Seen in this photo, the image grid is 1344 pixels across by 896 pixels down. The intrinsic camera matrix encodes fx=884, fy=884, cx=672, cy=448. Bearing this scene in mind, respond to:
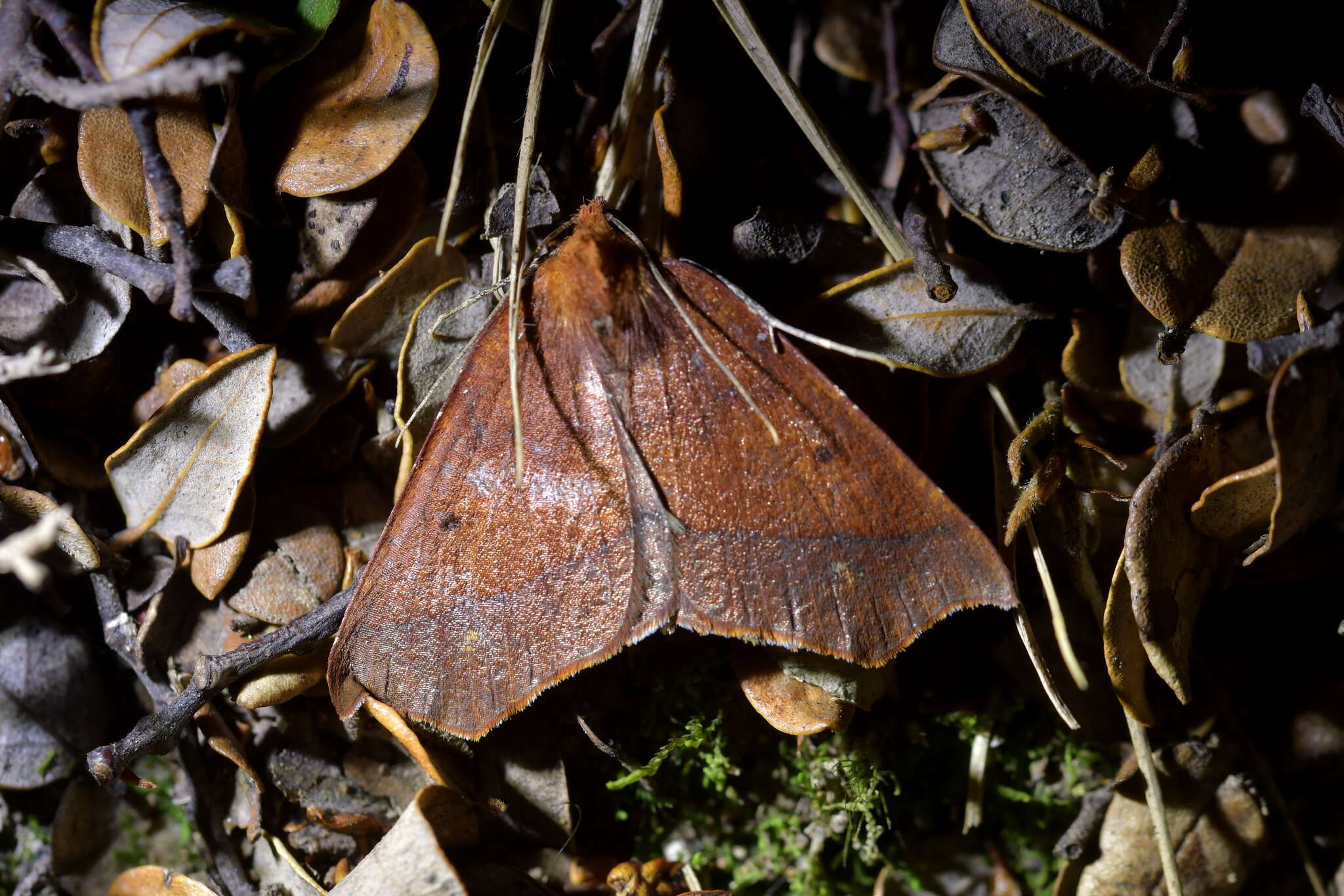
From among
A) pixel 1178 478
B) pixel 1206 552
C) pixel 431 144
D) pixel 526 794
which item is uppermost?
pixel 431 144

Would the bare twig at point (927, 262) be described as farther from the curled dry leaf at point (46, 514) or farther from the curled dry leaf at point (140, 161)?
the curled dry leaf at point (46, 514)

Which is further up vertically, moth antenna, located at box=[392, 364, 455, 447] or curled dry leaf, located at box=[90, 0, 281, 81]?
curled dry leaf, located at box=[90, 0, 281, 81]

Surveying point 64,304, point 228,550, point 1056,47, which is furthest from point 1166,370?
point 64,304

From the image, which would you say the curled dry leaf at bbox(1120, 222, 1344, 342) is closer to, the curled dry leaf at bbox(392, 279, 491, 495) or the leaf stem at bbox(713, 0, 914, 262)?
the leaf stem at bbox(713, 0, 914, 262)

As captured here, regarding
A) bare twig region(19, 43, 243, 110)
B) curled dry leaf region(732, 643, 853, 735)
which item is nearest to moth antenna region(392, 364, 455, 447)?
bare twig region(19, 43, 243, 110)

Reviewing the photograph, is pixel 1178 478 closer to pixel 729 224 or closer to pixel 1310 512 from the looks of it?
pixel 1310 512

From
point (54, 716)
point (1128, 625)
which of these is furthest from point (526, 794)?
point (1128, 625)
